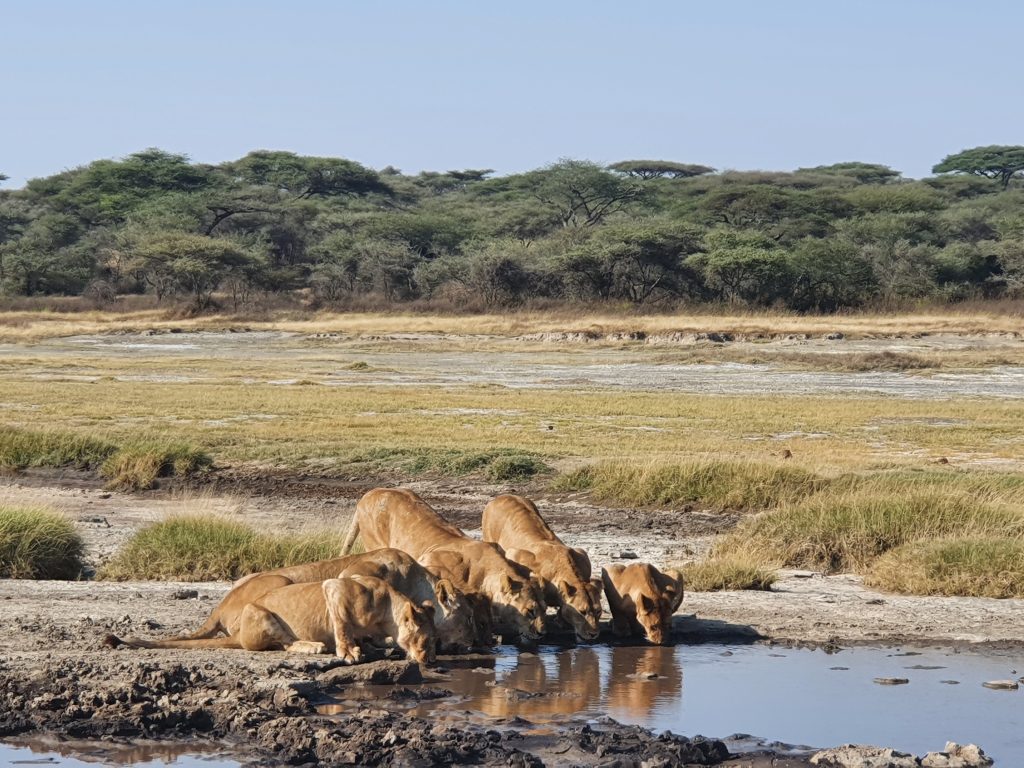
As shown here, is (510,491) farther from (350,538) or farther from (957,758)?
(957,758)

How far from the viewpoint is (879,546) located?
13.3m

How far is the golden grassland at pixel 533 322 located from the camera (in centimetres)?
5300

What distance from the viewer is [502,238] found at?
3164 inches

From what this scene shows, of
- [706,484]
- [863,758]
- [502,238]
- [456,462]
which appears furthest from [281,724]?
[502,238]

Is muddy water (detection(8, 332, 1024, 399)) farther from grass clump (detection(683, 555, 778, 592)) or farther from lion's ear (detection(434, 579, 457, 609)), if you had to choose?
lion's ear (detection(434, 579, 457, 609))

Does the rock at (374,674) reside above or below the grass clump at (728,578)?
above

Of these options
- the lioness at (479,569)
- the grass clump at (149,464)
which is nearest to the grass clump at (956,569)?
the lioness at (479,569)

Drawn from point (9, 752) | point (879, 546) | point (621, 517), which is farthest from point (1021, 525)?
point (9, 752)

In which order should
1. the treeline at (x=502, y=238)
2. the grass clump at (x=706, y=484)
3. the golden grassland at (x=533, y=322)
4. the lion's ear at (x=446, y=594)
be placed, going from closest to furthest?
1. the lion's ear at (x=446, y=594)
2. the grass clump at (x=706, y=484)
3. the golden grassland at (x=533, y=322)
4. the treeline at (x=502, y=238)

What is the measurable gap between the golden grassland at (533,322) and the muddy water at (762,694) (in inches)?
1676

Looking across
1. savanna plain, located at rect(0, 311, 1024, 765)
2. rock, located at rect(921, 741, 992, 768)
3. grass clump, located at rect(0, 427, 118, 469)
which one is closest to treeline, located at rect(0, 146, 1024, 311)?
savanna plain, located at rect(0, 311, 1024, 765)

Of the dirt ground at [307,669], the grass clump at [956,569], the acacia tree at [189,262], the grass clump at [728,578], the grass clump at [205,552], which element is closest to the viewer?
the dirt ground at [307,669]

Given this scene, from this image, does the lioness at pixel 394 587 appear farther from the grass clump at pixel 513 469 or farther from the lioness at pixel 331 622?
the grass clump at pixel 513 469

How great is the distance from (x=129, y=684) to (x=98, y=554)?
5.47 meters
